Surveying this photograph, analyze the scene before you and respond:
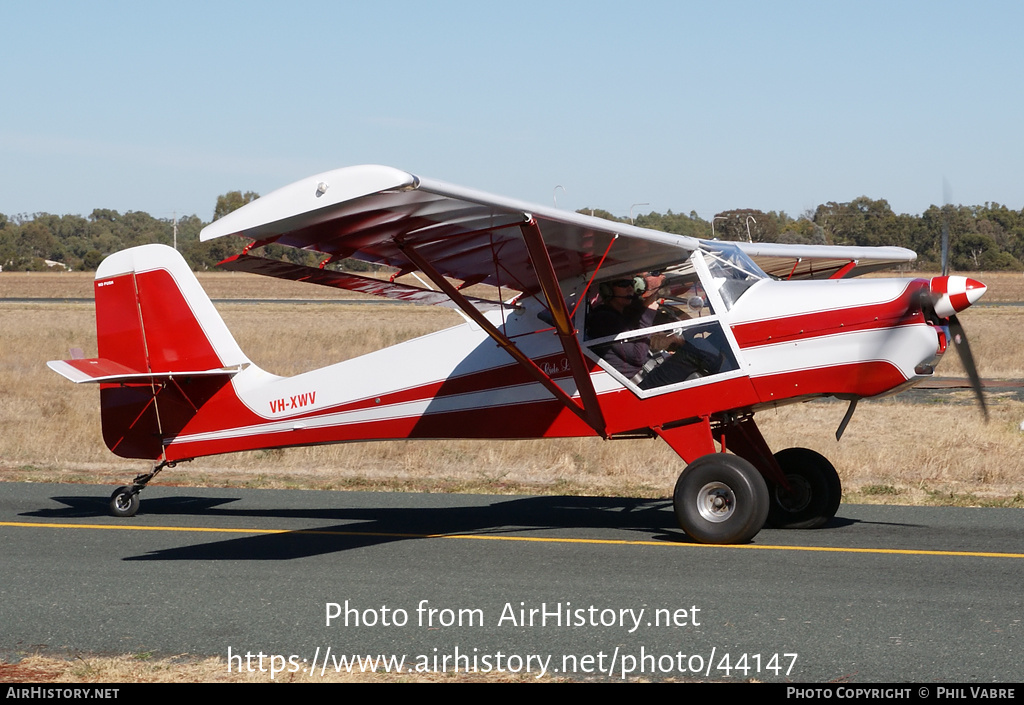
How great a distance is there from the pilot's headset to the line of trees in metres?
33.1

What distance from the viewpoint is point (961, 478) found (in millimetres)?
12656

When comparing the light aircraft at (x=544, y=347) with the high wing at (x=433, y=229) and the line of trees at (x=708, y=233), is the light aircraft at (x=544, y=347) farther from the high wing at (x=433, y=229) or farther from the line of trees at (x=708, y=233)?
the line of trees at (x=708, y=233)

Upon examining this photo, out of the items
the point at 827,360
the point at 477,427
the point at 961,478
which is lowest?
the point at 961,478

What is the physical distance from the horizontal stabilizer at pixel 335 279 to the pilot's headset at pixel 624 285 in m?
0.92

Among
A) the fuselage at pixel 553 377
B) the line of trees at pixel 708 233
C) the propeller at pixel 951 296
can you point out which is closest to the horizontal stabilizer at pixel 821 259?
the fuselage at pixel 553 377

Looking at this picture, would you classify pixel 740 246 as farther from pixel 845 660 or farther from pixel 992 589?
pixel 845 660

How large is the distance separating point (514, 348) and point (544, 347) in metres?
0.73

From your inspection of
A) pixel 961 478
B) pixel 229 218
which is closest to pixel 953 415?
pixel 961 478

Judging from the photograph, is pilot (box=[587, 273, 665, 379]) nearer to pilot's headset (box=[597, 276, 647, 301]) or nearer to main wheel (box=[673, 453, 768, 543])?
pilot's headset (box=[597, 276, 647, 301])

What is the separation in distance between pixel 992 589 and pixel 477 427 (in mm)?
4437

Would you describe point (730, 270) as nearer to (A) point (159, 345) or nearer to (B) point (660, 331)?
(B) point (660, 331)

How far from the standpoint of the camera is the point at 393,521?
10.3 m

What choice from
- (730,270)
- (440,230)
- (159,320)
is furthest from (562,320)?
Answer: (159,320)

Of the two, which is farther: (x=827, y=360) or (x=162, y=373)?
(x=162, y=373)
